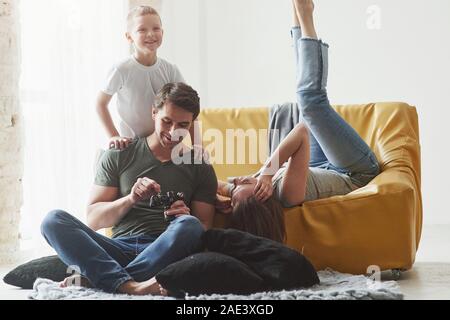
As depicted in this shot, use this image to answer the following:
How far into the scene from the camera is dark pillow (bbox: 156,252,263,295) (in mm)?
2408

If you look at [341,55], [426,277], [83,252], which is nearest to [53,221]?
[83,252]

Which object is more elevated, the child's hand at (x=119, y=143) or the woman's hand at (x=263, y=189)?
the child's hand at (x=119, y=143)

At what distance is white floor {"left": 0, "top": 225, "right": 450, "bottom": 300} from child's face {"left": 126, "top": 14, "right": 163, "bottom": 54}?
1.00 metres

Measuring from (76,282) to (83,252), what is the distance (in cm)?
12

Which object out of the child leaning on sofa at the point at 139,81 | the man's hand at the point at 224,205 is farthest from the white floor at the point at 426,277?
the child leaning on sofa at the point at 139,81

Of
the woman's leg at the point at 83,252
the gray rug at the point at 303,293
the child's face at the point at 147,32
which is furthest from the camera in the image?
the child's face at the point at 147,32

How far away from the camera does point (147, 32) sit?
9.67 feet

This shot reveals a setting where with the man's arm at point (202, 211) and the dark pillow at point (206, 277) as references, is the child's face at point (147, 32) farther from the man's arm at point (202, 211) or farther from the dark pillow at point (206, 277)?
the dark pillow at point (206, 277)

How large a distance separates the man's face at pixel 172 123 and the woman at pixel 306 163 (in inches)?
11.3

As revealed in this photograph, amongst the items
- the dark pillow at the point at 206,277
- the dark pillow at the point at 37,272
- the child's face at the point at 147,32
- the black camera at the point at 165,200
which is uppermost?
the child's face at the point at 147,32

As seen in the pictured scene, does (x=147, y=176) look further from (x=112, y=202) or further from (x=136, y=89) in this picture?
(x=136, y=89)

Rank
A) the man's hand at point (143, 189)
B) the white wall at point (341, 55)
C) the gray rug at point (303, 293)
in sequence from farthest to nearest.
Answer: the white wall at point (341, 55), the man's hand at point (143, 189), the gray rug at point (303, 293)

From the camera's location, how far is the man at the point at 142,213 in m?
2.51
